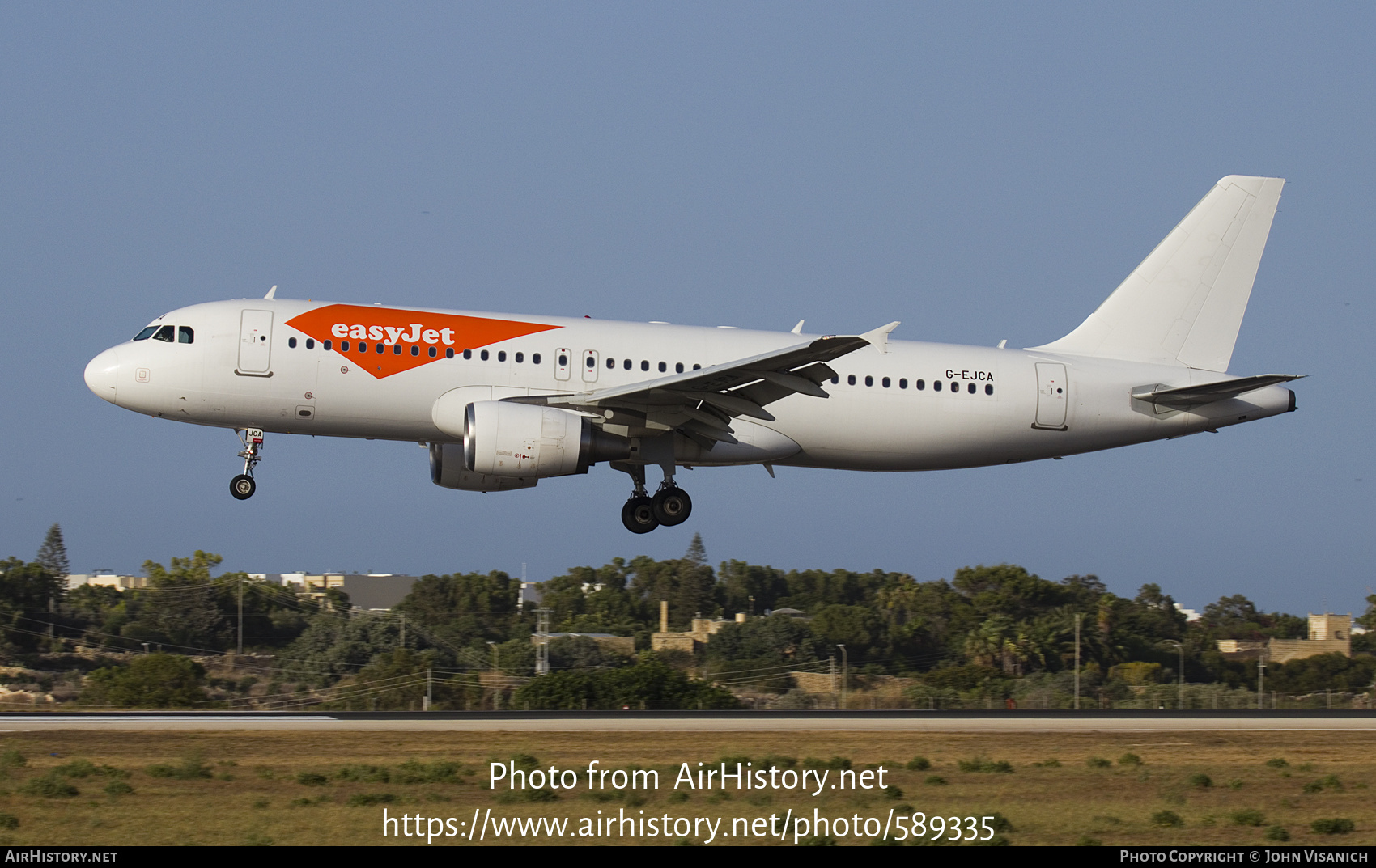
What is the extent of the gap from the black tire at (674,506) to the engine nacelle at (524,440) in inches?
117

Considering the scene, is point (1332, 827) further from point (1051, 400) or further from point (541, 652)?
point (541, 652)

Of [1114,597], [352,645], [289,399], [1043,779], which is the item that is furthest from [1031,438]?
[1114,597]

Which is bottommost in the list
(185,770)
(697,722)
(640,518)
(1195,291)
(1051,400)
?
(185,770)

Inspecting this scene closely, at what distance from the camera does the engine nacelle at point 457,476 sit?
3291cm

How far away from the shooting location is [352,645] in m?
70.6

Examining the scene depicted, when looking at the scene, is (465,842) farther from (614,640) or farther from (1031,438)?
(614,640)

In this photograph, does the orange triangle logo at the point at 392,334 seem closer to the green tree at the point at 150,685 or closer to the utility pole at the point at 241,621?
the green tree at the point at 150,685

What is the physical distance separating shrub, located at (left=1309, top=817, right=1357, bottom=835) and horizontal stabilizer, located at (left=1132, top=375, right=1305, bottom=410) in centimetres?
1463

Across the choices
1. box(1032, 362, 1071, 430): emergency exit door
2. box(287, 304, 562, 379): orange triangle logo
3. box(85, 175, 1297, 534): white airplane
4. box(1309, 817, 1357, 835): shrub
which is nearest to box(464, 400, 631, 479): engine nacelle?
box(85, 175, 1297, 534): white airplane

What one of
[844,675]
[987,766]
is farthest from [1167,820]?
[844,675]

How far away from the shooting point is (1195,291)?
Result: 36.2 m

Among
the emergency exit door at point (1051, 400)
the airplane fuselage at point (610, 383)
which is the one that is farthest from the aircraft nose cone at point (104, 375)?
the emergency exit door at point (1051, 400)

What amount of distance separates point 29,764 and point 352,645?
162ft

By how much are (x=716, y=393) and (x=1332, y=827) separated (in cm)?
1491
